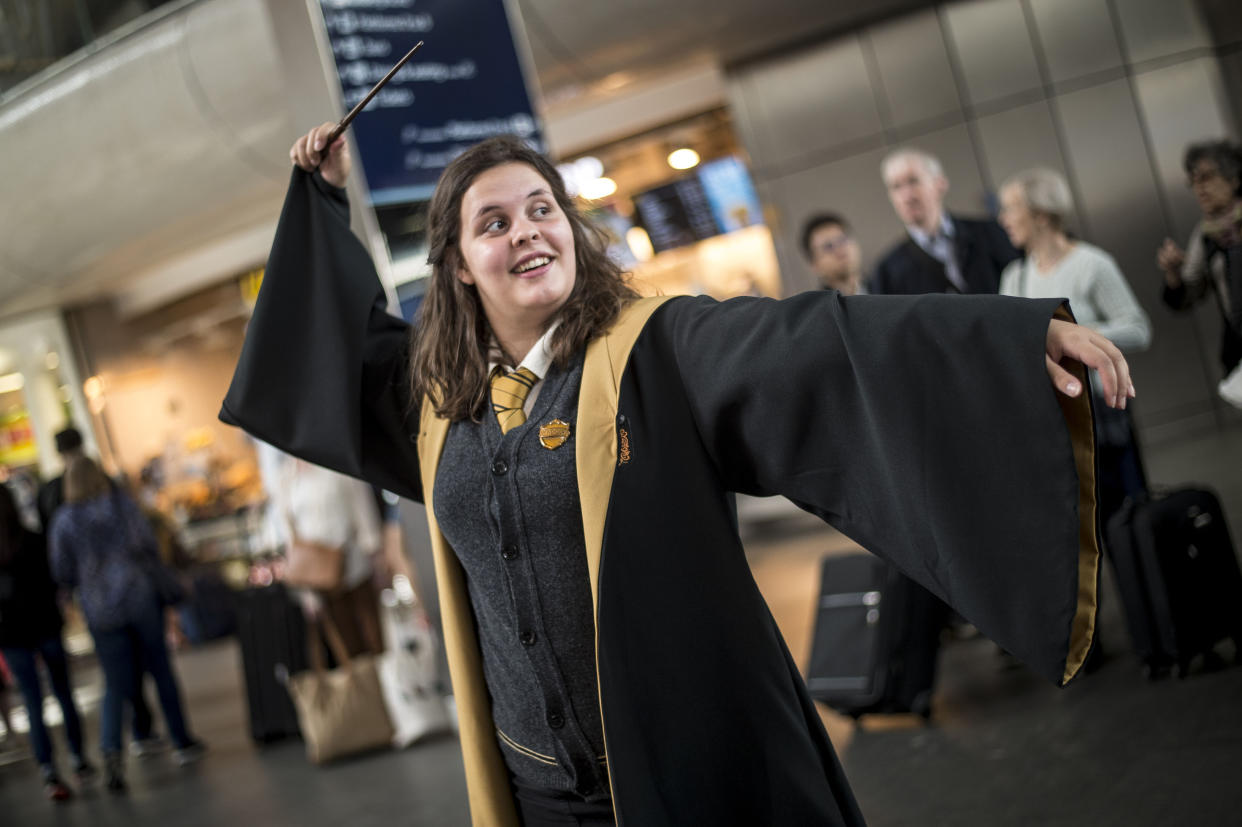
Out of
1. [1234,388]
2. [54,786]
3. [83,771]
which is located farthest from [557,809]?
[83,771]

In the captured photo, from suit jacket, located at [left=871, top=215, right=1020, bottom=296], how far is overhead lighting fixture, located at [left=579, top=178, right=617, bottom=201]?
6338mm

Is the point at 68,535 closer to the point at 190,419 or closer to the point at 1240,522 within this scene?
the point at 1240,522

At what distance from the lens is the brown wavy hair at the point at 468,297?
1835 mm

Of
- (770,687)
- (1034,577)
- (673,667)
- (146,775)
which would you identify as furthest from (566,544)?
(146,775)

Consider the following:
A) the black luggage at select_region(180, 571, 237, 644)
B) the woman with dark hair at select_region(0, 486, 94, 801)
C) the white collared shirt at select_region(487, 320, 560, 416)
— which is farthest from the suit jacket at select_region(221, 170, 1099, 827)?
the black luggage at select_region(180, 571, 237, 644)

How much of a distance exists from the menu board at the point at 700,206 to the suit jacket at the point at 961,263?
217 inches

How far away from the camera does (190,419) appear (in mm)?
13664

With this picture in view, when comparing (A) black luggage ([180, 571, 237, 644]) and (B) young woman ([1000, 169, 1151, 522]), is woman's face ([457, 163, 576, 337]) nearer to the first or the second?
(B) young woman ([1000, 169, 1151, 522])

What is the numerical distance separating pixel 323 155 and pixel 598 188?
8557 mm

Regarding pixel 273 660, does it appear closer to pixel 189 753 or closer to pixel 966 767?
pixel 189 753

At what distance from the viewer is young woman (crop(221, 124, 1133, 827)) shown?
1.43 metres

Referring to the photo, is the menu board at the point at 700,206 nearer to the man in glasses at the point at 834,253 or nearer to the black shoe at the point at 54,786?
the man in glasses at the point at 834,253

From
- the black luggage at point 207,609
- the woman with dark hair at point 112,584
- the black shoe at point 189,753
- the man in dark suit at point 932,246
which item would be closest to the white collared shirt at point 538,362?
the man in dark suit at point 932,246

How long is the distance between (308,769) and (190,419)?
9166 mm
